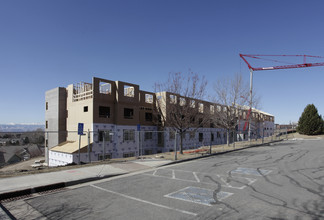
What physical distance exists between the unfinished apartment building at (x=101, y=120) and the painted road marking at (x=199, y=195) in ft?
62.6

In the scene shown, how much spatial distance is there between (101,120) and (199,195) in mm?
25140

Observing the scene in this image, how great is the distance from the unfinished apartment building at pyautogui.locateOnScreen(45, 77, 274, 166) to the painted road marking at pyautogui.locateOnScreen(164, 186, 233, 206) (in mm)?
19069

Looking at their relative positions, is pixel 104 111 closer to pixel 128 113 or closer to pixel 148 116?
pixel 128 113

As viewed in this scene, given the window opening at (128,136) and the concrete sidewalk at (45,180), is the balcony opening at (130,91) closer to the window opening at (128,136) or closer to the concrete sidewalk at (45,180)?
the window opening at (128,136)

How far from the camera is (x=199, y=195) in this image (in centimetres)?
691

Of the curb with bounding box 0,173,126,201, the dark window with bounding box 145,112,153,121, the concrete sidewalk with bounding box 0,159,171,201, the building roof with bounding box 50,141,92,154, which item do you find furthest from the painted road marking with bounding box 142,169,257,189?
the dark window with bounding box 145,112,153,121

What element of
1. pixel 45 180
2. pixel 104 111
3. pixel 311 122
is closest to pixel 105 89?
pixel 104 111

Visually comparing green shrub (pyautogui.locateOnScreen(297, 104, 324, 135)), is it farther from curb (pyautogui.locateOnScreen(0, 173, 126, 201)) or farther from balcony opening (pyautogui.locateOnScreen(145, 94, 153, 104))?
curb (pyautogui.locateOnScreen(0, 173, 126, 201))

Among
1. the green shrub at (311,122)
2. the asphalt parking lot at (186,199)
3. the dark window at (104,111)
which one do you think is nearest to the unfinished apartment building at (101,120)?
the dark window at (104,111)

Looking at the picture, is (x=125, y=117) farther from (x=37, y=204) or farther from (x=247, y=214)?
(x=247, y=214)

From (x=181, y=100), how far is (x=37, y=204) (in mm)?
16250

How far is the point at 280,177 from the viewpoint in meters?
9.40

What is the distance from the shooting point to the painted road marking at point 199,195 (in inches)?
251

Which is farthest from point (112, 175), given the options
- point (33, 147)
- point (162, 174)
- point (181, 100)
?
point (33, 147)
